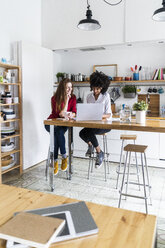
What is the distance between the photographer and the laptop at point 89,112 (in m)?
2.59

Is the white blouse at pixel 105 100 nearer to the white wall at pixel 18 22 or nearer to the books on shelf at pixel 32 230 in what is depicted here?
the white wall at pixel 18 22

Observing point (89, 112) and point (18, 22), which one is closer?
point (89, 112)

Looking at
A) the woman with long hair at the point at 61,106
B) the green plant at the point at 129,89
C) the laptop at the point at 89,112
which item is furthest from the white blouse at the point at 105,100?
the green plant at the point at 129,89

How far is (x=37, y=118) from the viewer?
4.05 m

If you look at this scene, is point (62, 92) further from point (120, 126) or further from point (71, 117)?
point (120, 126)


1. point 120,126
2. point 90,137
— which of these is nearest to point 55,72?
point 90,137

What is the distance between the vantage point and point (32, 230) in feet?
3.16

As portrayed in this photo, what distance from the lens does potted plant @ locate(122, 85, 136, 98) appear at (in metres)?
4.62

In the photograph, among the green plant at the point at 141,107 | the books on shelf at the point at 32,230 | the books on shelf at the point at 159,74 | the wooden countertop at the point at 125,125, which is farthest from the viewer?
the books on shelf at the point at 159,74

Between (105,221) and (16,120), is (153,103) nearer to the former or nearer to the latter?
(16,120)

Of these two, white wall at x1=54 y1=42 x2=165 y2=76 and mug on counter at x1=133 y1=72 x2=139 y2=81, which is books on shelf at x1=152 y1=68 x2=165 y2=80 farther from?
mug on counter at x1=133 y1=72 x2=139 y2=81

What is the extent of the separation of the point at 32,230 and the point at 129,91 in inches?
158

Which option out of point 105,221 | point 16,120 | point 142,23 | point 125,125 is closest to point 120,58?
point 142,23

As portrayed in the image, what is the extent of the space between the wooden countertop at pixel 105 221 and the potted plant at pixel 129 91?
3.57 m
